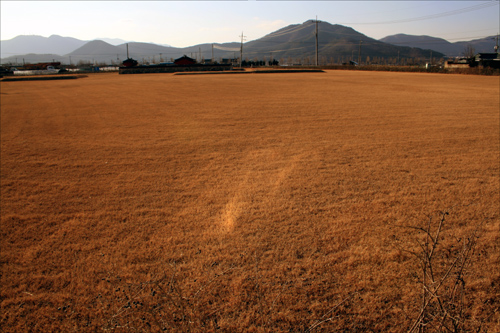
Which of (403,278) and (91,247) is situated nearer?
(403,278)

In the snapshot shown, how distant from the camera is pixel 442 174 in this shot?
647cm

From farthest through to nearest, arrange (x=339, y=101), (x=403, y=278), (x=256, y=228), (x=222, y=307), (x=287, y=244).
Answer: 1. (x=339, y=101)
2. (x=256, y=228)
3. (x=287, y=244)
4. (x=403, y=278)
5. (x=222, y=307)

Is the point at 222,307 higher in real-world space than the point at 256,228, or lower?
lower

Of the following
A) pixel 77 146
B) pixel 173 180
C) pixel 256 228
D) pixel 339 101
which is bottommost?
pixel 256 228

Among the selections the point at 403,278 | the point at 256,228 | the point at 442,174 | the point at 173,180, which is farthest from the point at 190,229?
the point at 442,174

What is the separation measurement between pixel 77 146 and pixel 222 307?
805 centimetres

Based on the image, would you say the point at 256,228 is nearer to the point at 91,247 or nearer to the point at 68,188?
the point at 91,247

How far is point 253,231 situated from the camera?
14.9ft

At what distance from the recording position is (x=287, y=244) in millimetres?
4172

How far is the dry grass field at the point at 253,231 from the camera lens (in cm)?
308

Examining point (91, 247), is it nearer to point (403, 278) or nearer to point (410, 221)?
point (403, 278)

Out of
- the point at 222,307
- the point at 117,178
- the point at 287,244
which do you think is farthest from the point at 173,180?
the point at 222,307

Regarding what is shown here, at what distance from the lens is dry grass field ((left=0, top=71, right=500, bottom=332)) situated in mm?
3080

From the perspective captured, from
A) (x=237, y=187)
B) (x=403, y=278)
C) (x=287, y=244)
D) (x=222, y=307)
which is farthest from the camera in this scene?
(x=237, y=187)
